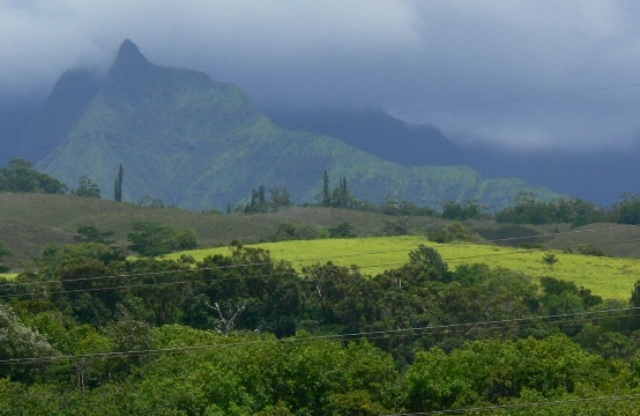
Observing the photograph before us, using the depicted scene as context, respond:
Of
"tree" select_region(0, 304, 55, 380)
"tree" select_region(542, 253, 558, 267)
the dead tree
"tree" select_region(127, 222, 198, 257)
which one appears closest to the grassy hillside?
"tree" select_region(127, 222, 198, 257)

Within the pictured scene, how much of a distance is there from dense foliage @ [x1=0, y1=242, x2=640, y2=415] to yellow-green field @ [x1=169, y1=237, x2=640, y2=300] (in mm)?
8620

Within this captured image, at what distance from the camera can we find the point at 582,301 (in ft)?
314

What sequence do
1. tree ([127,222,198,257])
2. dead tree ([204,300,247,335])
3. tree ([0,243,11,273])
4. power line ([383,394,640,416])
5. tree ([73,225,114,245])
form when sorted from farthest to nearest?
1. tree ([73,225,114,245])
2. tree ([127,222,198,257])
3. tree ([0,243,11,273])
4. dead tree ([204,300,247,335])
5. power line ([383,394,640,416])

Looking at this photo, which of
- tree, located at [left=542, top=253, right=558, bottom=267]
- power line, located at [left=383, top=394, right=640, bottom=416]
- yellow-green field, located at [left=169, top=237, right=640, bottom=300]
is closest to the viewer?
power line, located at [left=383, top=394, right=640, bottom=416]

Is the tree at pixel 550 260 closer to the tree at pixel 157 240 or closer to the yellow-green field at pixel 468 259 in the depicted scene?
the yellow-green field at pixel 468 259

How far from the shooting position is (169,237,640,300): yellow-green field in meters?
111

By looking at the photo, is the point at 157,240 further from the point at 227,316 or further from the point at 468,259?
the point at 227,316

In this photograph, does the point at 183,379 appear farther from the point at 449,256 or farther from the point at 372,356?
the point at 449,256

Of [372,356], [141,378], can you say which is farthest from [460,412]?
[141,378]

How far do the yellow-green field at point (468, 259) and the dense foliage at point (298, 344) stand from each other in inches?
339

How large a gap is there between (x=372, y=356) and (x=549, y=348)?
23.7ft

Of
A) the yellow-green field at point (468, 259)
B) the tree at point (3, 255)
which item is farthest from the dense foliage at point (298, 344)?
the tree at point (3, 255)

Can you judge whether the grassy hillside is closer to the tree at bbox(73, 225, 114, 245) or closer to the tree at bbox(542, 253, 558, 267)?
the tree at bbox(73, 225, 114, 245)

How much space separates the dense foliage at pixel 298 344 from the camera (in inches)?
2108
